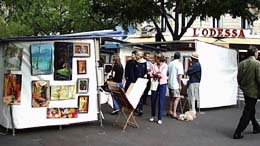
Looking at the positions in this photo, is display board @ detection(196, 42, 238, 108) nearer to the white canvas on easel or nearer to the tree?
the white canvas on easel

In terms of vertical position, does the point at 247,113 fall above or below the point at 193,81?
below

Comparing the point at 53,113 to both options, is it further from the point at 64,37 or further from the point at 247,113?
the point at 247,113

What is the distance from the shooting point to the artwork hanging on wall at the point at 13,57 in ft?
35.3

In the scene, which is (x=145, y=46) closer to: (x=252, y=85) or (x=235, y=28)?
(x=252, y=85)

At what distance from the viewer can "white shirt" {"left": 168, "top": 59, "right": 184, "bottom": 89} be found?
44.1 feet

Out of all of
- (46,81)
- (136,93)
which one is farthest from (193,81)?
(46,81)

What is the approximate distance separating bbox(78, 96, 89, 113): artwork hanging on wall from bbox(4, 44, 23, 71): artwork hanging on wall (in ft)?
5.17

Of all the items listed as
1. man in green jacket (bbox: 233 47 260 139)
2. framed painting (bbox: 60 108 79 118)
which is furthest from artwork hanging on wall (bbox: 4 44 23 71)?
man in green jacket (bbox: 233 47 260 139)

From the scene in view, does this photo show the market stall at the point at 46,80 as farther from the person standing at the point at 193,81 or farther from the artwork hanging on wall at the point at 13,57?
the person standing at the point at 193,81

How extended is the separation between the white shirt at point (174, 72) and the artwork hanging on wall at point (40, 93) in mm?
3797

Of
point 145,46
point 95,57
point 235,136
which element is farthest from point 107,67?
point 235,136

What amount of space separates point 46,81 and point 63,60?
602 mm

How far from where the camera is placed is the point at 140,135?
35.9ft

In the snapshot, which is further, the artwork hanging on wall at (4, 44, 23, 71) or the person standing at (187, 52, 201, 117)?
the person standing at (187, 52, 201, 117)
